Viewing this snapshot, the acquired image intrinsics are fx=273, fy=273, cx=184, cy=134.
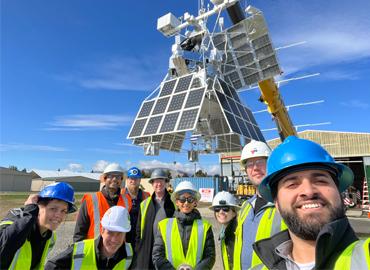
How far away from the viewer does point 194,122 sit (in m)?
12.0

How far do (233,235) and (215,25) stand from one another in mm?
13951

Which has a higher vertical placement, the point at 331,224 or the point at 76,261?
the point at 331,224

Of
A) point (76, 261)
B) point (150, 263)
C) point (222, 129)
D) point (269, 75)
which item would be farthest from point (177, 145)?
point (76, 261)

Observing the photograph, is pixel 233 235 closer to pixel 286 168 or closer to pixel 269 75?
pixel 286 168

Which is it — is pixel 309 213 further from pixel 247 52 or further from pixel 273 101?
pixel 247 52

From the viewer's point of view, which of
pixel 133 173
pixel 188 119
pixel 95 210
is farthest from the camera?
pixel 188 119

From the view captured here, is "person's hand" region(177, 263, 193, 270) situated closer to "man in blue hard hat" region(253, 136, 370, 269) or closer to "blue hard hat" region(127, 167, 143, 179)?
"man in blue hard hat" region(253, 136, 370, 269)

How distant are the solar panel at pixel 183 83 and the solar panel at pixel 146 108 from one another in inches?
69.5

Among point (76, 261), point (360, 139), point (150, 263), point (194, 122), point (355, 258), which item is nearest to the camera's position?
point (355, 258)

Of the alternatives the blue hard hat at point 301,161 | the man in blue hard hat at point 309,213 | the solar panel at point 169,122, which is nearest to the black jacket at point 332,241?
the man in blue hard hat at point 309,213

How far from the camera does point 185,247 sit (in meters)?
3.19

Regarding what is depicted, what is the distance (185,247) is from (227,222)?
0.68 metres

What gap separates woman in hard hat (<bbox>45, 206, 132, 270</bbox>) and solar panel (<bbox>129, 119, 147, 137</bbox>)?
1134 cm

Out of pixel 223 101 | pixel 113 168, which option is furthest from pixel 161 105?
pixel 113 168
